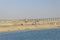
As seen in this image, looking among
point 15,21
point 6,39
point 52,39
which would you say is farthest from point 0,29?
point 52,39

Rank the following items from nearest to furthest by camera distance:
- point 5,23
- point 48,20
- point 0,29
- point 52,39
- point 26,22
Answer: point 52,39
point 0,29
point 5,23
point 26,22
point 48,20

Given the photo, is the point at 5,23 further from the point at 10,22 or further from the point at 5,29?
the point at 5,29

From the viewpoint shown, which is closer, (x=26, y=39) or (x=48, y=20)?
(x=26, y=39)

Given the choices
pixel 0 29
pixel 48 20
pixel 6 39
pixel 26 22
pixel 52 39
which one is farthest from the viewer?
pixel 48 20

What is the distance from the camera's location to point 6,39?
16.4m

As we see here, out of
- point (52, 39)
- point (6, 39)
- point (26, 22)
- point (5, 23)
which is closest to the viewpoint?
point (52, 39)

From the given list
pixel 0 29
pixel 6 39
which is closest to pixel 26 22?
pixel 0 29

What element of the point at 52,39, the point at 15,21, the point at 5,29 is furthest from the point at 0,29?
the point at 52,39

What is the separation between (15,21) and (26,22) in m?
1.95

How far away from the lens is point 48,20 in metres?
34.8

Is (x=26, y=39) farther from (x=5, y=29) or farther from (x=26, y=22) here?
(x=26, y=22)

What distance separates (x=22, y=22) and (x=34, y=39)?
15.2 m

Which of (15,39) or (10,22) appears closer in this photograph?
Result: (15,39)

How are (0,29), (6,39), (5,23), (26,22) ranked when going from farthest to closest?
(26,22)
(5,23)
(0,29)
(6,39)
